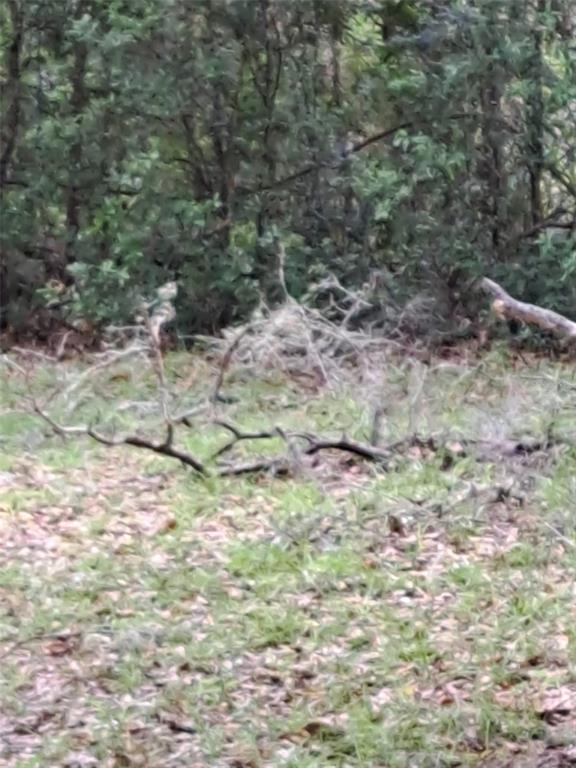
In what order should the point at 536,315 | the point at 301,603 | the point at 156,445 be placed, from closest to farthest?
the point at 301,603 → the point at 536,315 → the point at 156,445

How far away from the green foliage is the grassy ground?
3688mm

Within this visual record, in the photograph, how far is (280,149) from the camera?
1227 cm

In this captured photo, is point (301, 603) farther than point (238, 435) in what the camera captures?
No

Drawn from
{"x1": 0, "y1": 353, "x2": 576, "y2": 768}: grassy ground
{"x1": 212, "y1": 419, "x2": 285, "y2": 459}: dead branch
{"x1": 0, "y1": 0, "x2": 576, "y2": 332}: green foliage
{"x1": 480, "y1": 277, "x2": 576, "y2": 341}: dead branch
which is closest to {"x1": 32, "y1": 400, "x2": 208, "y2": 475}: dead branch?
{"x1": 0, "y1": 353, "x2": 576, "y2": 768}: grassy ground

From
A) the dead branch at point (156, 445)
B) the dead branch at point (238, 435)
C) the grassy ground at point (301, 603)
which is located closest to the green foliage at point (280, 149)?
the grassy ground at point (301, 603)

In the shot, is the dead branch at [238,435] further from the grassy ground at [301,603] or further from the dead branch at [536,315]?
the dead branch at [536,315]

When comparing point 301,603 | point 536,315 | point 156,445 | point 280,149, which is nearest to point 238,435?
point 156,445

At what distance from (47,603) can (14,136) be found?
7.58m

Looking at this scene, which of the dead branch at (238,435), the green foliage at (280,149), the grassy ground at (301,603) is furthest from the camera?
the green foliage at (280,149)

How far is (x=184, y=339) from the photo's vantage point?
39.5 feet

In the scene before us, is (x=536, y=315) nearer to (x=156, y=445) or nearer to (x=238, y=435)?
(x=238, y=435)

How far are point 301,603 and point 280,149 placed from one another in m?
7.13

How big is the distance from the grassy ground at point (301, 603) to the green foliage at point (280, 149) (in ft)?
12.1

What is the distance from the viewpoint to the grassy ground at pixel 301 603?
465 centimetres
